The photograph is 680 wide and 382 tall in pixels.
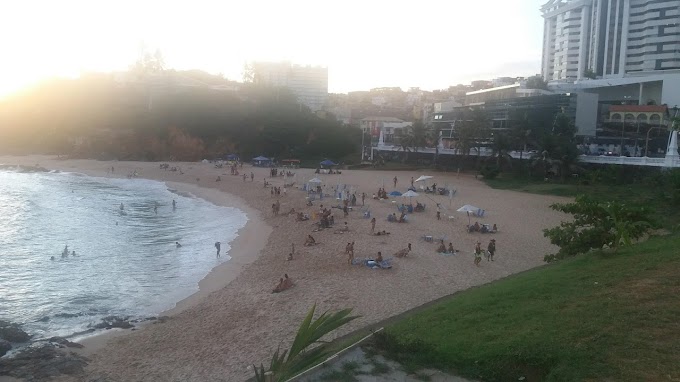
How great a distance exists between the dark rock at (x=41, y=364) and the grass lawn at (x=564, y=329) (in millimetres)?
6812

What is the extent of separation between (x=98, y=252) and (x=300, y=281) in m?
10.1

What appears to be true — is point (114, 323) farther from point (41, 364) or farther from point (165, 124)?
point (165, 124)

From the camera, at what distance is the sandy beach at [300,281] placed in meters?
11.5

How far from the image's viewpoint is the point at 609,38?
78.4m

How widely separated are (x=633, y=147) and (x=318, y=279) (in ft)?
136

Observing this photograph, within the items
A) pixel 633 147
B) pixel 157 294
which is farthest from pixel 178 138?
pixel 157 294

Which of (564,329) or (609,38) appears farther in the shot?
(609,38)

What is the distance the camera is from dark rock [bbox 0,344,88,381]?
10891 millimetres

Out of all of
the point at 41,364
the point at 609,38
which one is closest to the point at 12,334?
the point at 41,364

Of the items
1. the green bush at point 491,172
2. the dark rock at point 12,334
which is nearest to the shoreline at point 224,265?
the dark rock at point 12,334

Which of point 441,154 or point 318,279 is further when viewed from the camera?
point 441,154

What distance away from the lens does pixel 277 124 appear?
69.0m

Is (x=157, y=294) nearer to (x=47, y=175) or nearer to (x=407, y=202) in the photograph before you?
(x=407, y=202)

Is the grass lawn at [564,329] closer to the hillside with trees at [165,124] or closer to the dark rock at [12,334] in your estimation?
the dark rock at [12,334]
